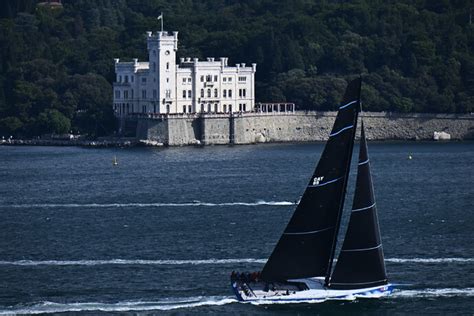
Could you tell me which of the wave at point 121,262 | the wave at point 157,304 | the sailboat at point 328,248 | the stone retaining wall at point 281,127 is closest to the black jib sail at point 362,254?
the sailboat at point 328,248

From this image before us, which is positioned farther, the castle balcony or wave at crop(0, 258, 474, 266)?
the castle balcony

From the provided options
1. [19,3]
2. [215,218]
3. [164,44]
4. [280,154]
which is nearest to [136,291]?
[215,218]

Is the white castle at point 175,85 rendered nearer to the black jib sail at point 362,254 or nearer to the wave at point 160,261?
the wave at point 160,261

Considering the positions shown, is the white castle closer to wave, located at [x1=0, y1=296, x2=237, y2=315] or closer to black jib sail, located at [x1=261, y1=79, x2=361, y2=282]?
wave, located at [x1=0, y1=296, x2=237, y2=315]

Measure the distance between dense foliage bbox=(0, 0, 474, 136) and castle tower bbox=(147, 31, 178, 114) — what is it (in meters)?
6.12

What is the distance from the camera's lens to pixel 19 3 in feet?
653

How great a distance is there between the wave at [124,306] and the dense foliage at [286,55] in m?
93.3

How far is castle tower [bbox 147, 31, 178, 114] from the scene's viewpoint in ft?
498

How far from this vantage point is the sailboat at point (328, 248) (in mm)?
61344

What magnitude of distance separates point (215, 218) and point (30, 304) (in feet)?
82.3

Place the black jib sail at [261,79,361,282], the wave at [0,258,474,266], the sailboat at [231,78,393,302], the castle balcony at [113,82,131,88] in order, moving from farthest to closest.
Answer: the castle balcony at [113,82,131,88], the wave at [0,258,474,266], the sailboat at [231,78,393,302], the black jib sail at [261,79,361,282]

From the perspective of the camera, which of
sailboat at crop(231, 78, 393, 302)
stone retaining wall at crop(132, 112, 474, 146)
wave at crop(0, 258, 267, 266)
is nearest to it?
sailboat at crop(231, 78, 393, 302)

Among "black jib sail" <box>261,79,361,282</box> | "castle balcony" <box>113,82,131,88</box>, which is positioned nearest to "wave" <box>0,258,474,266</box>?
"black jib sail" <box>261,79,361,282</box>

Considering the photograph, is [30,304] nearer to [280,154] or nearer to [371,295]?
[371,295]
